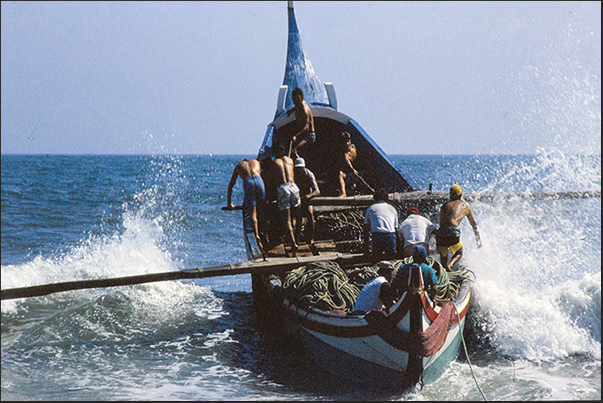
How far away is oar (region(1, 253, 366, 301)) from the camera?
5.59m

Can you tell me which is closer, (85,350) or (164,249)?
(85,350)

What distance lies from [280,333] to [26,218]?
14284 mm

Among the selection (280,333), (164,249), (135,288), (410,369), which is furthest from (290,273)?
(164,249)

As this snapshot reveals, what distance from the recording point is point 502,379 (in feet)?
18.1

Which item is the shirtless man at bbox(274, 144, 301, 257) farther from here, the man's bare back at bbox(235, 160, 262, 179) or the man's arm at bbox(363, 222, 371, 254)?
the man's arm at bbox(363, 222, 371, 254)

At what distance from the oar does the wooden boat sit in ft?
0.39

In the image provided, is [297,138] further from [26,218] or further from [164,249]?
[26,218]

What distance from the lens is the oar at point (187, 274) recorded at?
5.59 meters

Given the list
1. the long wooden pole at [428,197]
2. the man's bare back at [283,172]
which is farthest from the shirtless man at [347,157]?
the man's bare back at [283,172]

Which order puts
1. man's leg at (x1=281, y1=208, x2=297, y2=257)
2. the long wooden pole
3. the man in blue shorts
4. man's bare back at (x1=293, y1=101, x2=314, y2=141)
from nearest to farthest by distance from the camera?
the man in blue shorts, man's leg at (x1=281, y1=208, x2=297, y2=257), the long wooden pole, man's bare back at (x1=293, y1=101, x2=314, y2=141)

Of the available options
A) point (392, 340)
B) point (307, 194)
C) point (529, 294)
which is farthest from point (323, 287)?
point (529, 294)

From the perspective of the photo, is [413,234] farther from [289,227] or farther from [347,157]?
[347,157]

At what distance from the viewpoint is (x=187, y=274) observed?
235 inches

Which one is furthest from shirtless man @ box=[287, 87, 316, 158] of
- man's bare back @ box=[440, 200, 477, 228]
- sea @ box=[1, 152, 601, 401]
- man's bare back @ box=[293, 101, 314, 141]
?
man's bare back @ box=[440, 200, 477, 228]
